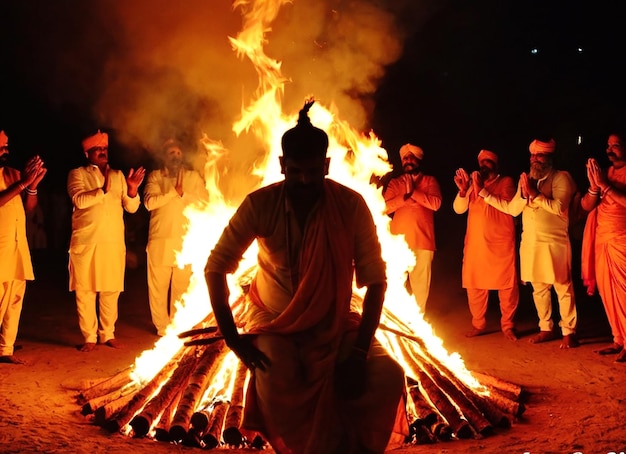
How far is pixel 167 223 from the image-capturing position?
31.7ft

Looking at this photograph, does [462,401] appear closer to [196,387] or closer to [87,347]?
[196,387]

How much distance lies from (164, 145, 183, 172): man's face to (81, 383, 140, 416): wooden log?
4177 millimetres

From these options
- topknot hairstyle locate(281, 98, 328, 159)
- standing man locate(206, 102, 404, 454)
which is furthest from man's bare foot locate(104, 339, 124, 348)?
topknot hairstyle locate(281, 98, 328, 159)

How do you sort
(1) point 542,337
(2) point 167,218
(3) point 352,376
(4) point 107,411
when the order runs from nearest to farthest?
(3) point 352,376, (4) point 107,411, (1) point 542,337, (2) point 167,218

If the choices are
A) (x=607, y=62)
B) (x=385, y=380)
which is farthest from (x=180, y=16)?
(x=607, y=62)

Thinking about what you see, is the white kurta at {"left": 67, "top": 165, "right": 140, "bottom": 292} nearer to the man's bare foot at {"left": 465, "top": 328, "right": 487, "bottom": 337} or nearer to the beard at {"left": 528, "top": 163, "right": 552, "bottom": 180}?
the man's bare foot at {"left": 465, "top": 328, "right": 487, "bottom": 337}

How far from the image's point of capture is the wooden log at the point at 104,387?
20.7 feet

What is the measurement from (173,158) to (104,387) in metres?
4.18

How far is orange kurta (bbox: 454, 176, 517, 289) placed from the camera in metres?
9.53

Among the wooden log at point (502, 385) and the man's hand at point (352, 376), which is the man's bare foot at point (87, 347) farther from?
the man's hand at point (352, 376)

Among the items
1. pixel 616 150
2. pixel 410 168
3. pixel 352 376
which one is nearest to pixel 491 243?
pixel 410 168

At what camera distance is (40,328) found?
32.4ft

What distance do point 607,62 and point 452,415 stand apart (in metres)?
16.8

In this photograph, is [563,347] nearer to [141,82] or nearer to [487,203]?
[487,203]
